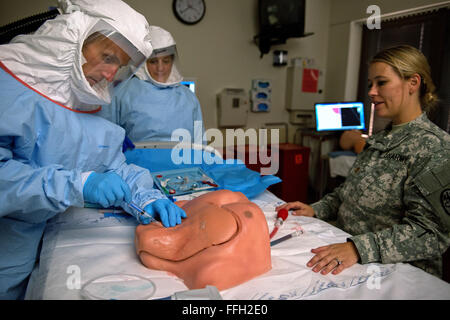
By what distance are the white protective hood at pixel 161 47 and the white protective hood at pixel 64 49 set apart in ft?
3.20

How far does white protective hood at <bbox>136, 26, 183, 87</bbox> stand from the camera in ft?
6.78

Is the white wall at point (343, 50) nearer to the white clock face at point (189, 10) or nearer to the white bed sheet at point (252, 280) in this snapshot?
the white clock face at point (189, 10)

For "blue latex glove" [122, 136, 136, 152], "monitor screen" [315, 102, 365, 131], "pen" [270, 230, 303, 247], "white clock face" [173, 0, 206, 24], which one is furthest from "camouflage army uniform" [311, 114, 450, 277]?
"white clock face" [173, 0, 206, 24]

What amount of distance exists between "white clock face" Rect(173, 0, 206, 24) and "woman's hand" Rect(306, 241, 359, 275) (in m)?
3.14

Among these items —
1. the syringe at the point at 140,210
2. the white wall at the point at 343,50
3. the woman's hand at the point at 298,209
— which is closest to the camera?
the syringe at the point at 140,210

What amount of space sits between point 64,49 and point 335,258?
1.11m

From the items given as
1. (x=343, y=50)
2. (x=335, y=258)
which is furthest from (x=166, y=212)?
(x=343, y=50)

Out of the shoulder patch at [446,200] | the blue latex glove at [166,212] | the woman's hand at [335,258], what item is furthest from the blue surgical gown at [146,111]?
the shoulder patch at [446,200]

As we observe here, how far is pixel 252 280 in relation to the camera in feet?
2.85

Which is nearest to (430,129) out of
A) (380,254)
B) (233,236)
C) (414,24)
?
(380,254)

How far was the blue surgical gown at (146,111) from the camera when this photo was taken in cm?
209

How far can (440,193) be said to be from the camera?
38.7 inches

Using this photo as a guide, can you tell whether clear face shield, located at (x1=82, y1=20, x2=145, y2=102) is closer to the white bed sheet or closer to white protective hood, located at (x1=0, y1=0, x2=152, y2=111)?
white protective hood, located at (x1=0, y1=0, x2=152, y2=111)

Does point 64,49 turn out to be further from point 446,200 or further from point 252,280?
point 446,200
